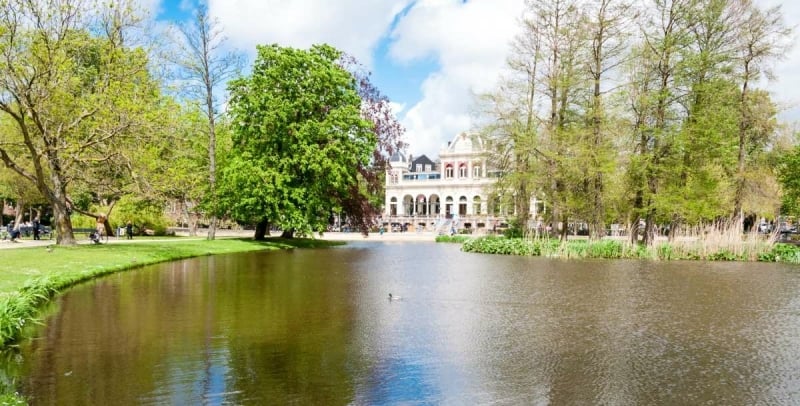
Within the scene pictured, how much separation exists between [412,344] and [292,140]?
26.4 metres

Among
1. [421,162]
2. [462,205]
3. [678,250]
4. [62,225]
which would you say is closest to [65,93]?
[62,225]

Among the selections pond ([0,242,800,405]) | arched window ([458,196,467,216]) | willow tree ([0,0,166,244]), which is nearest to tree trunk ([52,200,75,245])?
willow tree ([0,0,166,244])

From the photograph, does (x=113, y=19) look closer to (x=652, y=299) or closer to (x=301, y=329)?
(x=301, y=329)

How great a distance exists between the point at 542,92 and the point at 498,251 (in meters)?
9.68

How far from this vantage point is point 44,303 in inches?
483

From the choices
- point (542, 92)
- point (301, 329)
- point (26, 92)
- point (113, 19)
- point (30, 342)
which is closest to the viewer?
point (30, 342)

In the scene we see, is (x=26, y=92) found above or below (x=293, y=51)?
below

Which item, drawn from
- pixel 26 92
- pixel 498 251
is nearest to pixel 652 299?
pixel 498 251

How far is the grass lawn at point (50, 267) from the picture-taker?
9.86 m

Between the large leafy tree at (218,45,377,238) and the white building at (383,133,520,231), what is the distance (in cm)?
4647

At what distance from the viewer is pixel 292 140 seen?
112 feet

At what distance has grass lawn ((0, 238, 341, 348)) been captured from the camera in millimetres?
9863

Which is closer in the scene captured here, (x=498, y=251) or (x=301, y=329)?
(x=301, y=329)

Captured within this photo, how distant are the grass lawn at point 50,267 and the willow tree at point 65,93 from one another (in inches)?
121
